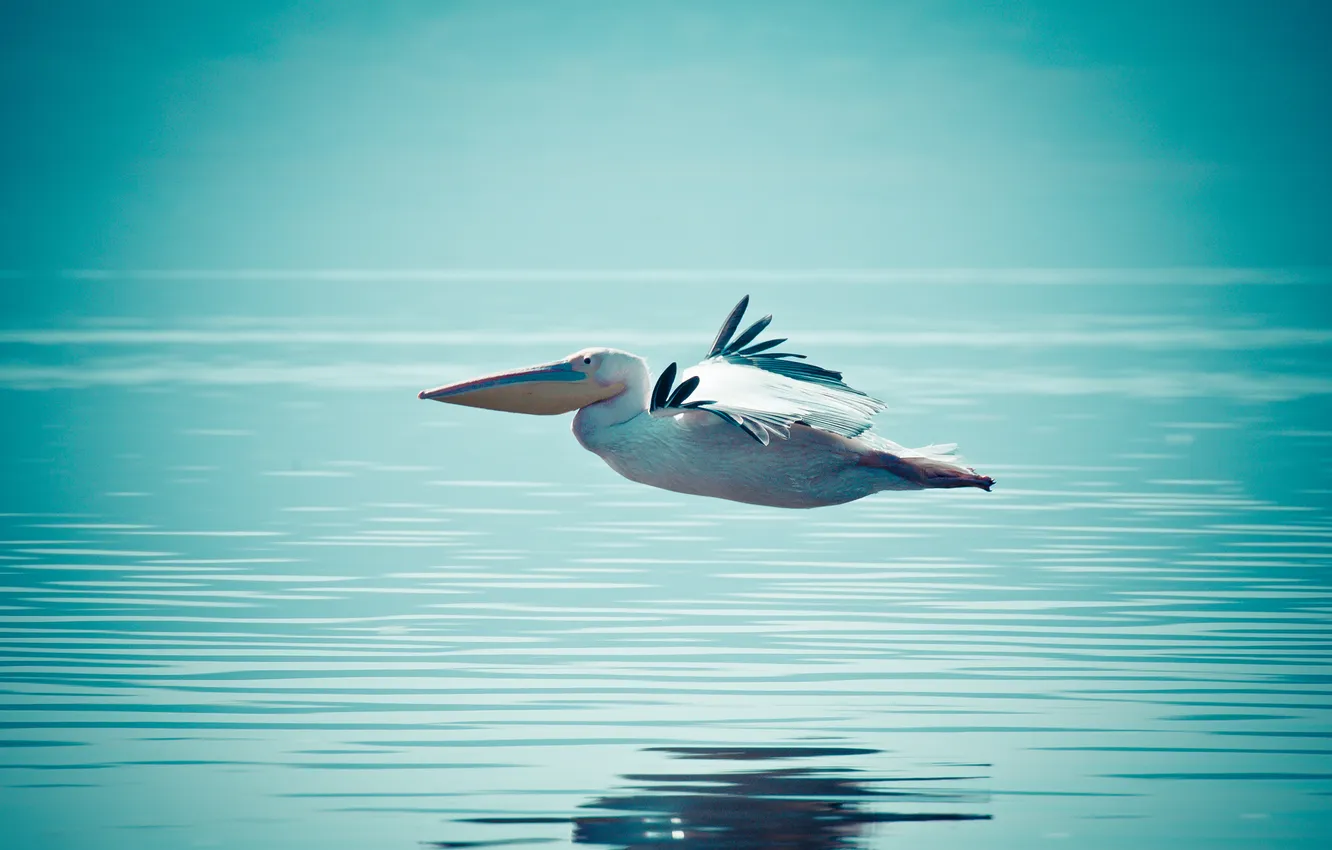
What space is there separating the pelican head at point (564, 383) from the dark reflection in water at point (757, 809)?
7.91ft

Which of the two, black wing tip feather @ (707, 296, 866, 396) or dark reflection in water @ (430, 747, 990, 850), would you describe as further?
black wing tip feather @ (707, 296, 866, 396)

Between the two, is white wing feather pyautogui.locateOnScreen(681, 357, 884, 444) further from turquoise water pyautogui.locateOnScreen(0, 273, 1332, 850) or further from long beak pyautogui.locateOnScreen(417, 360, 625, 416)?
turquoise water pyautogui.locateOnScreen(0, 273, 1332, 850)

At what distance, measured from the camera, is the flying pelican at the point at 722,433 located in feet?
31.2

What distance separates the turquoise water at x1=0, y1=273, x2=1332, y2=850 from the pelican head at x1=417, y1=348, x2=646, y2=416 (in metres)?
1.23

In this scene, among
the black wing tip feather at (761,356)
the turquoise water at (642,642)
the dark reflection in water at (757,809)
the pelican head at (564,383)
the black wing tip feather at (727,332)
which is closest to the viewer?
the dark reflection in water at (757,809)

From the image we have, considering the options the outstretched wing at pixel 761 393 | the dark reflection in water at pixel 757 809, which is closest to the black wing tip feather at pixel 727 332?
the outstretched wing at pixel 761 393

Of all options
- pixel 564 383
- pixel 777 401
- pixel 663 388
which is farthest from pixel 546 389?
pixel 777 401

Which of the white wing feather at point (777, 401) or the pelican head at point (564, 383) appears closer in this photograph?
the white wing feather at point (777, 401)

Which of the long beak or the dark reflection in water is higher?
the long beak

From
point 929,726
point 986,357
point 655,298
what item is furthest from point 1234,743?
point 655,298

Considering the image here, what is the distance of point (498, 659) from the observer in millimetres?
9672

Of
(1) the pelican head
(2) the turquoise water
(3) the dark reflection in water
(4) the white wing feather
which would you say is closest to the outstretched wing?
(4) the white wing feather

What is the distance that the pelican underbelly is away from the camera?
9.52m

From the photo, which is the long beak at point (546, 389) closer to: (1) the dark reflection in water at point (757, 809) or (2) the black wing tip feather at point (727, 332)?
(2) the black wing tip feather at point (727, 332)
